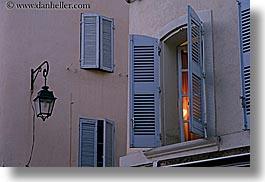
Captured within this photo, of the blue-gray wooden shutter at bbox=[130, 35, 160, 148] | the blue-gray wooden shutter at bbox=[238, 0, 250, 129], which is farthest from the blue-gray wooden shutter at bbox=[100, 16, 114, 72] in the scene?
the blue-gray wooden shutter at bbox=[238, 0, 250, 129]

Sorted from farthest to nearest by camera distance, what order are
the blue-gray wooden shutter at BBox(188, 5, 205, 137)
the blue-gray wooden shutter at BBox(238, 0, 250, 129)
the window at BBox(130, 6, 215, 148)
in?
the window at BBox(130, 6, 215, 148)
the blue-gray wooden shutter at BBox(188, 5, 205, 137)
the blue-gray wooden shutter at BBox(238, 0, 250, 129)

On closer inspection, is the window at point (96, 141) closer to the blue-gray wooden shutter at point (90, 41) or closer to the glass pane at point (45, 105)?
the glass pane at point (45, 105)

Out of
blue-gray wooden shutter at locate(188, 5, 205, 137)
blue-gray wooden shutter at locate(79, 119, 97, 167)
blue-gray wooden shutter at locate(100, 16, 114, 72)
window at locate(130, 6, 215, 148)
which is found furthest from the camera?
blue-gray wooden shutter at locate(100, 16, 114, 72)

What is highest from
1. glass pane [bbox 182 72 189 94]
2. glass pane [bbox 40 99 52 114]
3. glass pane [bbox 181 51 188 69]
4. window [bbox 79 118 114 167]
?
glass pane [bbox 181 51 188 69]

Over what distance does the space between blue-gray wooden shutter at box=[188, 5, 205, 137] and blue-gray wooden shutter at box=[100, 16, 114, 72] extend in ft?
1.81

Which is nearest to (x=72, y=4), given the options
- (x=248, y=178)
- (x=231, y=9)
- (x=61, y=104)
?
(x=61, y=104)

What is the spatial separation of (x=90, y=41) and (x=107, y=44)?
106 mm

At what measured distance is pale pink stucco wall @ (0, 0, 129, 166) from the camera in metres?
5.08

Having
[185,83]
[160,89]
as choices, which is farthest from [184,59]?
[160,89]

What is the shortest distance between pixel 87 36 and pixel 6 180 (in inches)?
43.3

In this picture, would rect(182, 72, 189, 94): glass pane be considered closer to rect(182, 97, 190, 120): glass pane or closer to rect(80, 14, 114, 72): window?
rect(182, 97, 190, 120): glass pane

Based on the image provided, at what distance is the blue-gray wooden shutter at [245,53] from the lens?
4.87 meters

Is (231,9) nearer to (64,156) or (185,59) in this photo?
(185,59)

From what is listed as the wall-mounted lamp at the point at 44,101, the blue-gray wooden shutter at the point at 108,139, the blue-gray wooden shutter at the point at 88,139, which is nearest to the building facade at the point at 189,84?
the blue-gray wooden shutter at the point at 108,139
